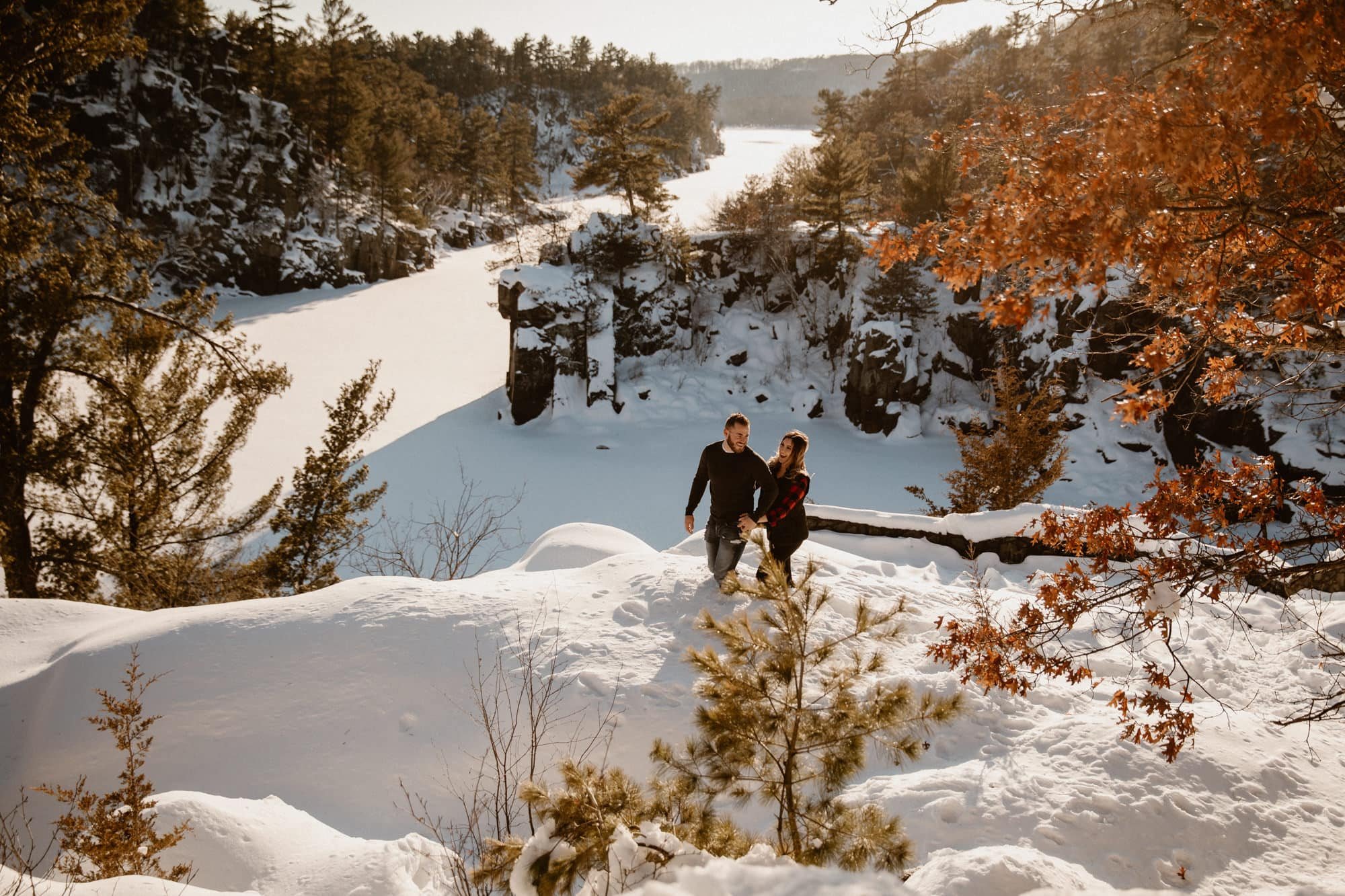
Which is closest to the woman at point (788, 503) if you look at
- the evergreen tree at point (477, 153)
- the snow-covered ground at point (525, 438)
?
the snow-covered ground at point (525, 438)

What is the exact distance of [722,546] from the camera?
223 inches

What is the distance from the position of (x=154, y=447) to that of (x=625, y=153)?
19.3 m

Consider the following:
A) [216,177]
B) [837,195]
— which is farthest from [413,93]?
[837,195]

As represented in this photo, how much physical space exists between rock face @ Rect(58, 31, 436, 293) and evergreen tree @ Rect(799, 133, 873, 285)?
23.2m

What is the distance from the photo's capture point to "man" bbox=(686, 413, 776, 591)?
5238mm

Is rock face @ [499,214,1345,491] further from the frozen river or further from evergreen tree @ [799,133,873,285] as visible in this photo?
the frozen river

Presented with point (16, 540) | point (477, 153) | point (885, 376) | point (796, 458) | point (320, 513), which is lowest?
point (320, 513)

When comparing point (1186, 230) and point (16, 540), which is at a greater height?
point (1186, 230)

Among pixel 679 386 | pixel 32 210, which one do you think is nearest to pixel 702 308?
pixel 679 386

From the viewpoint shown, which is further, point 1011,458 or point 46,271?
point 1011,458

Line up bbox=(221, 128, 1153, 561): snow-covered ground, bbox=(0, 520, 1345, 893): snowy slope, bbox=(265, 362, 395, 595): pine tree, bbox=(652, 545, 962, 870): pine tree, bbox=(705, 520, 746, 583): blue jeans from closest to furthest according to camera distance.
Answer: bbox=(652, 545, 962, 870): pine tree < bbox=(0, 520, 1345, 893): snowy slope < bbox=(705, 520, 746, 583): blue jeans < bbox=(265, 362, 395, 595): pine tree < bbox=(221, 128, 1153, 561): snow-covered ground

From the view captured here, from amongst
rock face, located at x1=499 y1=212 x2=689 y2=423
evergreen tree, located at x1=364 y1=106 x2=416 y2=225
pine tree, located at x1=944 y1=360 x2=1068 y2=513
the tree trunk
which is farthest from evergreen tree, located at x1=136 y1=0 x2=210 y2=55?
pine tree, located at x1=944 y1=360 x2=1068 y2=513

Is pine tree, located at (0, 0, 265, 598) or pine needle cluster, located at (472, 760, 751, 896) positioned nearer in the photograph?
pine needle cluster, located at (472, 760, 751, 896)

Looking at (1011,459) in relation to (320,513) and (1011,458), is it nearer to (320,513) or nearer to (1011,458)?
(1011,458)
